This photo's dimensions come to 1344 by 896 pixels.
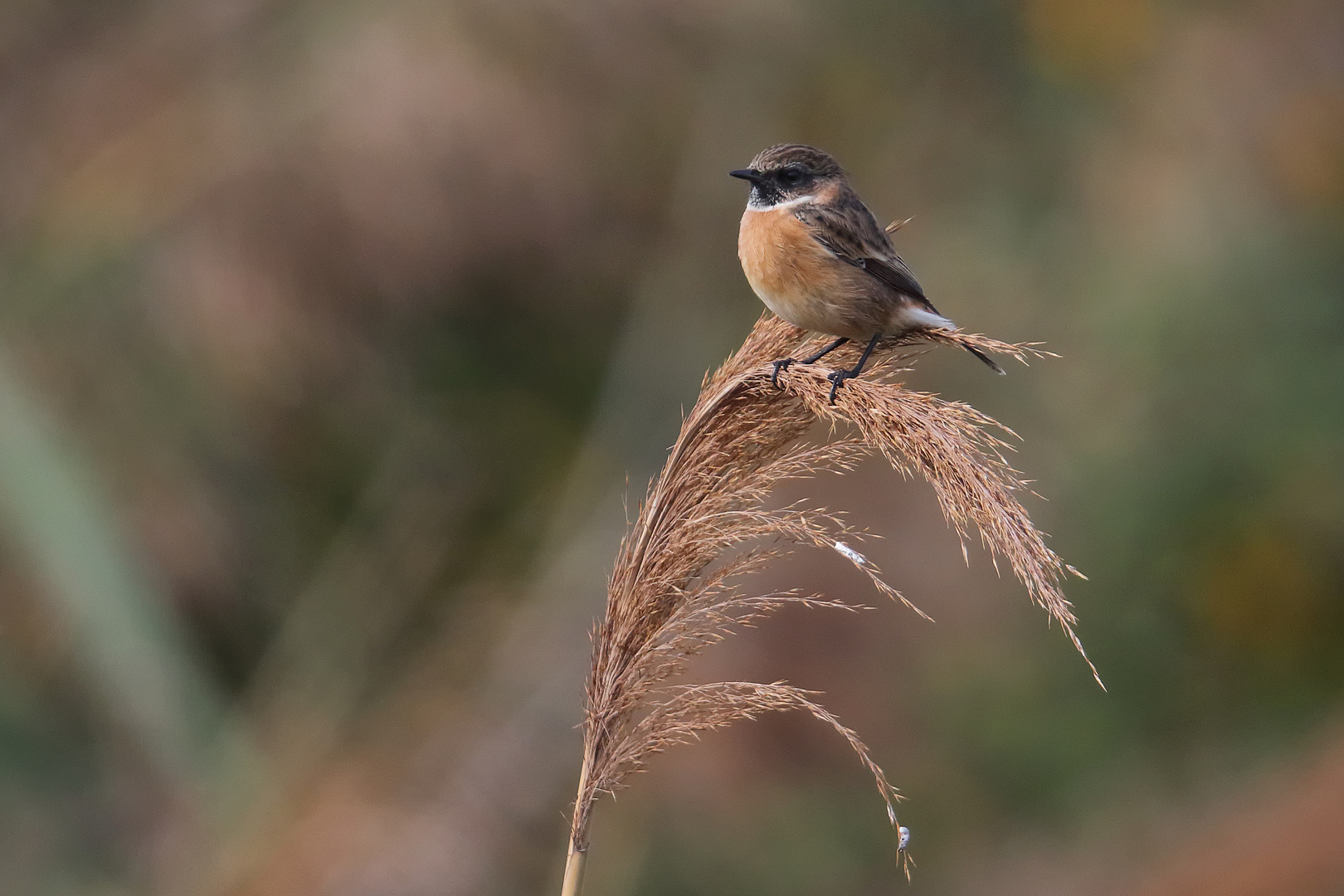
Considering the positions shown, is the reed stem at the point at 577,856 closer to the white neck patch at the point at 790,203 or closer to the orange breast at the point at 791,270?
the orange breast at the point at 791,270

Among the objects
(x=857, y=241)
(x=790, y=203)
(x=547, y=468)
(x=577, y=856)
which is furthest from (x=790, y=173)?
(x=547, y=468)

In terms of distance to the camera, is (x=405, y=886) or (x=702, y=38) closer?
(x=405, y=886)

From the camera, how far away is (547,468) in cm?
726

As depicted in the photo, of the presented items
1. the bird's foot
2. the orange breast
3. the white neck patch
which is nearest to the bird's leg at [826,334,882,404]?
the bird's foot

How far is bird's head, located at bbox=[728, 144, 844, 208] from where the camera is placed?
402cm

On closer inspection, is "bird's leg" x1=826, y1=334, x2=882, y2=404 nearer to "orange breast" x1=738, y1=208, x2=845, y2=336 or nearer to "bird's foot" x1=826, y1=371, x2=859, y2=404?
"bird's foot" x1=826, y1=371, x2=859, y2=404

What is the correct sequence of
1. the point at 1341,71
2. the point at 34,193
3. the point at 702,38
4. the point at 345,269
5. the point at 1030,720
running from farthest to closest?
1. the point at 1341,71
2. the point at 702,38
3. the point at 345,269
4. the point at 1030,720
5. the point at 34,193

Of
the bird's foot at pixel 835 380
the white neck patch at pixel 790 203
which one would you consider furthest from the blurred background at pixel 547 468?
the bird's foot at pixel 835 380

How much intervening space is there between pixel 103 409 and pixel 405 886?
2.70 m

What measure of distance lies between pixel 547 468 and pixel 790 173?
11.7ft

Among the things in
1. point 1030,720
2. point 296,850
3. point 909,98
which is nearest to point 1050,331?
point 909,98

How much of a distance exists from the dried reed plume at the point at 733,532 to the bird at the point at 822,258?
2.22 feet

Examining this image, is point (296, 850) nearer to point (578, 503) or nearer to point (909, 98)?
point (578, 503)

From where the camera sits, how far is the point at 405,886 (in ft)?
14.1
